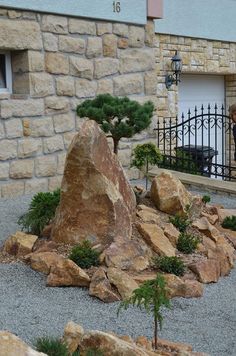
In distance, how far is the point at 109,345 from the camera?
2.54 m

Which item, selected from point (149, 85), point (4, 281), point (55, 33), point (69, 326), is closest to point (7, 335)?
point (69, 326)

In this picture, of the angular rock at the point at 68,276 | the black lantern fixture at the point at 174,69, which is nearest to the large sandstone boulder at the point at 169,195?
the angular rock at the point at 68,276

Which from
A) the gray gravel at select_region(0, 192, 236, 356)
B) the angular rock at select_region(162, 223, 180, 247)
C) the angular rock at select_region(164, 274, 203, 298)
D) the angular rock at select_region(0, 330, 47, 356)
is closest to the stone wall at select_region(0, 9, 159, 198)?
the angular rock at select_region(162, 223, 180, 247)

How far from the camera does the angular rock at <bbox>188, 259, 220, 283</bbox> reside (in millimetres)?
4309

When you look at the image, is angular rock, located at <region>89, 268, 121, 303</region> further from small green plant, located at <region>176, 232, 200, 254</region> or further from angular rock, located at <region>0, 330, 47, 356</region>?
angular rock, located at <region>0, 330, 47, 356</region>

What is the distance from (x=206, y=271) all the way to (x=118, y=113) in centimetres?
186

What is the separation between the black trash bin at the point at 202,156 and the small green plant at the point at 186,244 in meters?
4.05

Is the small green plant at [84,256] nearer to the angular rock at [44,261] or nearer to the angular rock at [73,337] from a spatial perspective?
the angular rock at [44,261]

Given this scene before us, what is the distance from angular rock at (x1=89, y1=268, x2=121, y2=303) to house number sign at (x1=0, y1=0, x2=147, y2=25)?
4.16 metres


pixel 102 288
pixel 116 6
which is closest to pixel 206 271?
pixel 102 288

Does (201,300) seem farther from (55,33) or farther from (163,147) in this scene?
(163,147)

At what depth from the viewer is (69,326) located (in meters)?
2.84

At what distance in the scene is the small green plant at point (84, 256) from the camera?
4.12 m

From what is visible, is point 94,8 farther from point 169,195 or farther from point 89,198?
point 89,198
